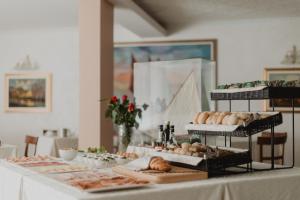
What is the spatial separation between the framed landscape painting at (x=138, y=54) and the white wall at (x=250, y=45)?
1.01ft

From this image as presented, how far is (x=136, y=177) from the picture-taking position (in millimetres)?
2604

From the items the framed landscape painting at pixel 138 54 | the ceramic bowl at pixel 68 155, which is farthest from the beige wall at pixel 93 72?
the framed landscape painting at pixel 138 54

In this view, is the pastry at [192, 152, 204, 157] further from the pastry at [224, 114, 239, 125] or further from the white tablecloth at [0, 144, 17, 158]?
the white tablecloth at [0, 144, 17, 158]

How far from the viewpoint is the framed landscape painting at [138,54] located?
8.30 metres

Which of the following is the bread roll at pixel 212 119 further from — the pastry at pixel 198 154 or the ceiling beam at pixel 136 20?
the ceiling beam at pixel 136 20

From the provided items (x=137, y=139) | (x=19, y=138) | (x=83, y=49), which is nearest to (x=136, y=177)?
(x=83, y=49)

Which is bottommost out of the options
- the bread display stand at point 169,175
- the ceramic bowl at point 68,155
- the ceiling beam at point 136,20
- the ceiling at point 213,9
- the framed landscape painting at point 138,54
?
the bread display stand at point 169,175

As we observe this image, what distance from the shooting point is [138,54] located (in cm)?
852

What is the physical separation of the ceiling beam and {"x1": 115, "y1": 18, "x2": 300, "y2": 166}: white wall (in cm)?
76

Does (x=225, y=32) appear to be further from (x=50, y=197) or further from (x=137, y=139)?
(x=50, y=197)

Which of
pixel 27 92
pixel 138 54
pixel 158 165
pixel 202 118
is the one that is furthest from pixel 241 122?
pixel 27 92

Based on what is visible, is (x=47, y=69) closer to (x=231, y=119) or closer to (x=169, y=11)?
(x=169, y=11)

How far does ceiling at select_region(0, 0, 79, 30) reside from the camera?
271 inches

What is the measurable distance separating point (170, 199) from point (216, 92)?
1397mm
